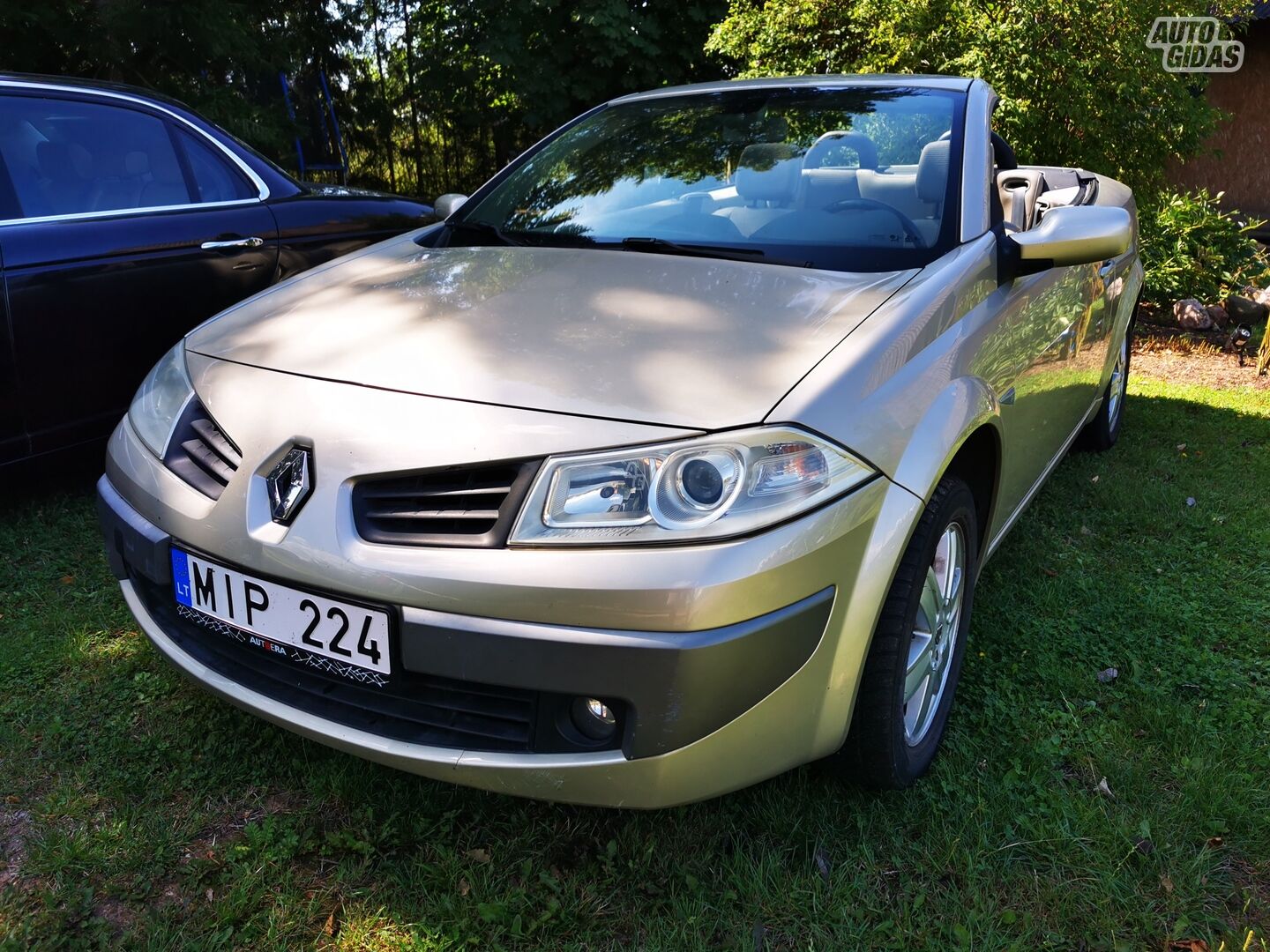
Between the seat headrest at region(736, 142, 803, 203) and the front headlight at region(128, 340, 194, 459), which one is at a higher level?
the seat headrest at region(736, 142, 803, 203)

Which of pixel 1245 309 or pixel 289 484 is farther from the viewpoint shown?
pixel 1245 309

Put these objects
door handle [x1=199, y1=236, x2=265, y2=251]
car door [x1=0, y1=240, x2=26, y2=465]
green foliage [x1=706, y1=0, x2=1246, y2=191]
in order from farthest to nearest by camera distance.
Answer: green foliage [x1=706, y1=0, x2=1246, y2=191] < door handle [x1=199, y1=236, x2=265, y2=251] < car door [x1=0, y1=240, x2=26, y2=465]

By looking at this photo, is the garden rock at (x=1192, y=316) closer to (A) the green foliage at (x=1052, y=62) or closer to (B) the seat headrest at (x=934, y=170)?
(A) the green foliage at (x=1052, y=62)

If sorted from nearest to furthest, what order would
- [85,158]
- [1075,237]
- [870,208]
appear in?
[1075,237] → [870,208] → [85,158]

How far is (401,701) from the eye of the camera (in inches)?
64.6

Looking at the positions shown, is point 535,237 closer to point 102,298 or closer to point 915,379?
point 915,379

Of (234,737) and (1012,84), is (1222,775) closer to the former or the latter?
(234,737)

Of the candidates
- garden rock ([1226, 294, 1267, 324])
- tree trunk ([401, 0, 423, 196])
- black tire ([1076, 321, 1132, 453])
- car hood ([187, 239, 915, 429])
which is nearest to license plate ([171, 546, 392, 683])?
car hood ([187, 239, 915, 429])

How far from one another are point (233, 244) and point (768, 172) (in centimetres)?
202

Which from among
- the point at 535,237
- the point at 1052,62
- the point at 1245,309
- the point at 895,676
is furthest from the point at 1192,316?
the point at 895,676

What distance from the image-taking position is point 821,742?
168cm

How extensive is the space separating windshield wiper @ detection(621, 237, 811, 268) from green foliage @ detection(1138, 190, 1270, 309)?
5.72 m

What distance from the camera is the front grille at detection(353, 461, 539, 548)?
60.3 inches

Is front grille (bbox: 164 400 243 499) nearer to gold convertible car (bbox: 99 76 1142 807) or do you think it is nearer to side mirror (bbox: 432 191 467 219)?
gold convertible car (bbox: 99 76 1142 807)
